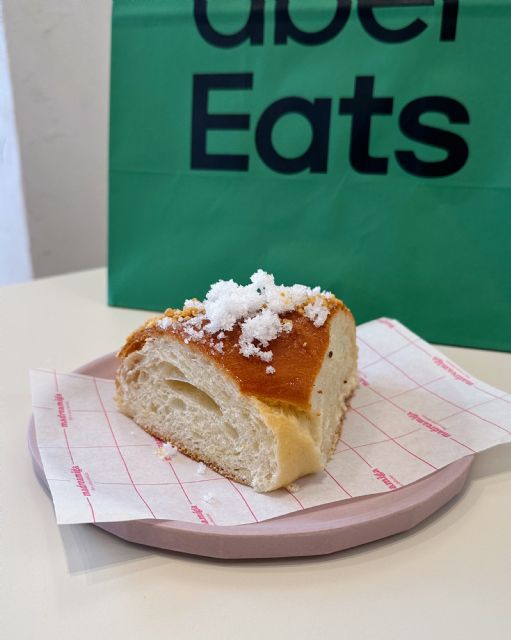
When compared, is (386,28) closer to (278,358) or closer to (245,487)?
(278,358)

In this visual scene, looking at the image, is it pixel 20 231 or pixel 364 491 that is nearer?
pixel 364 491

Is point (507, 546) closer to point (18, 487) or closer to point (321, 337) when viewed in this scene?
point (321, 337)

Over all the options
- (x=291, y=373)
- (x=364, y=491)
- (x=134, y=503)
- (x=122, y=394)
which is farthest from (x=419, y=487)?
(x=122, y=394)

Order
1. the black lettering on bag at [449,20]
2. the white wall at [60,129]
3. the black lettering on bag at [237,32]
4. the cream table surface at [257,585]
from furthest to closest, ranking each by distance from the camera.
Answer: the white wall at [60,129], the black lettering on bag at [237,32], the black lettering on bag at [449,20], the cream table surface at [257,585]

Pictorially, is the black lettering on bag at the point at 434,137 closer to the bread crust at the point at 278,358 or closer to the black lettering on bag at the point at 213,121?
the black lettering on bag at the point at 213,121

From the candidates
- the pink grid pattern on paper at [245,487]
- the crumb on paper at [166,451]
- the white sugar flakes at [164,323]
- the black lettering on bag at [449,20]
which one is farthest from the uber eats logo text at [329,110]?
the crumb on paper at [166,451]

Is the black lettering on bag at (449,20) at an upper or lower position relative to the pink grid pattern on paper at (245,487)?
upper

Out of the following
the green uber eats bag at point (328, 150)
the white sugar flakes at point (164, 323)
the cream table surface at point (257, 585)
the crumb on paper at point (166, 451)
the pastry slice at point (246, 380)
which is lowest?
the cream table surface at point (257, 585)
